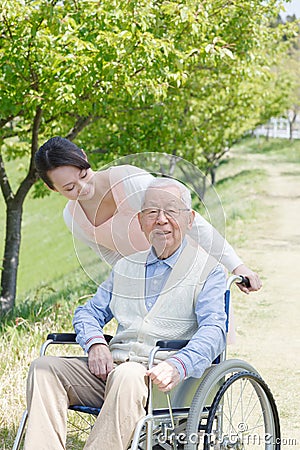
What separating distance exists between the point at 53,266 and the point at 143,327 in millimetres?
21837

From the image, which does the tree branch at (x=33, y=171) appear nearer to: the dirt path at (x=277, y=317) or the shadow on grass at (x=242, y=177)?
the dirt path at (x=277, y=317)

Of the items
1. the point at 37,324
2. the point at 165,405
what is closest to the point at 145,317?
the point at 165,405

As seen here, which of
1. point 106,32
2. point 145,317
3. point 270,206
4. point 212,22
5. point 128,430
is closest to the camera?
point 128,430

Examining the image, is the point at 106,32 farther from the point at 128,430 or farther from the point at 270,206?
the point at 270,206

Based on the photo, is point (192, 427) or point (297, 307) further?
point (297, 307)

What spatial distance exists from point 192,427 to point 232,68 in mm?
6891

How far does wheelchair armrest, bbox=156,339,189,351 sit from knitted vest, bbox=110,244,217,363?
0.32ft

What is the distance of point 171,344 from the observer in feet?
11.1

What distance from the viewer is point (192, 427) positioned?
3.26 metres

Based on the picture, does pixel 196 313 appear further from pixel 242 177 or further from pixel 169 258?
pixel 242 177

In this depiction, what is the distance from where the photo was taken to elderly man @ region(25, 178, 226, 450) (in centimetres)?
333

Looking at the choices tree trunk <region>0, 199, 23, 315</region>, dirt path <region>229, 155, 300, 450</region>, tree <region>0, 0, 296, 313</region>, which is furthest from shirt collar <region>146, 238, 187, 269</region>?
tree trunk <region>0, 199, 23, 315</region>

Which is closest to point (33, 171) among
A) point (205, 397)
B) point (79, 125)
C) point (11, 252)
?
point (79, 125)

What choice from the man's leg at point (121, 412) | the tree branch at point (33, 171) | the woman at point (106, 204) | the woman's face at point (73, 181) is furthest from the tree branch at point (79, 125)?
the man's leg at point (121, 412)
